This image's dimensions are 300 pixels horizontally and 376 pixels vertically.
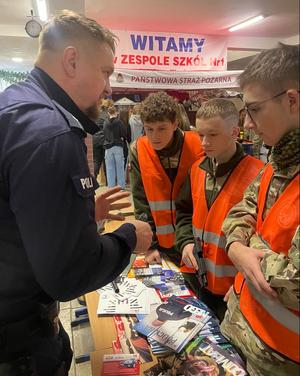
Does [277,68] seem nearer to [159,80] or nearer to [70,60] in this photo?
[70,60]

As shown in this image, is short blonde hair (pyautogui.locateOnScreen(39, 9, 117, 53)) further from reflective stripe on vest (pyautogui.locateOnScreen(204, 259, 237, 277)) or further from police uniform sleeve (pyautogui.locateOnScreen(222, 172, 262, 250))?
reflective stripe on vest (pyautogui.locateOnScreen(204, 259, 237, 277))

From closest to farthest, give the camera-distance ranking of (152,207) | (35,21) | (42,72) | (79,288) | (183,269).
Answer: (79,288)
(42,72)
(183,269)
(152,207)
(35,21)

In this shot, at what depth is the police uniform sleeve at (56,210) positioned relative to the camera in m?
0.59

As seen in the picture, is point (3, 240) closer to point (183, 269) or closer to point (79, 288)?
point (79, 288)

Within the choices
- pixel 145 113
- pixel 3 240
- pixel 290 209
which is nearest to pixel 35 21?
pixel 145 113

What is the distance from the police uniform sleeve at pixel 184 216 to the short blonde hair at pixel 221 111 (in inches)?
13.5

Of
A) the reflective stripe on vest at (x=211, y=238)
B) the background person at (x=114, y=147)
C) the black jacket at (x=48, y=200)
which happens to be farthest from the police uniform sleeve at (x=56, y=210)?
the background person at (x=114, y=147)

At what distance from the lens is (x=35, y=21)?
3598 mm

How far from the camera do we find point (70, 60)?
2.49 feet

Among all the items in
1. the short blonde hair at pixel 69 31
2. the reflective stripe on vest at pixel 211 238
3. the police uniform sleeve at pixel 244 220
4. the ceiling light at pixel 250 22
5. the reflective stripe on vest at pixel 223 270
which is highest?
the short blonde hair at pixel 69 31

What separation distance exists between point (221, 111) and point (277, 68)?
0.69 metres

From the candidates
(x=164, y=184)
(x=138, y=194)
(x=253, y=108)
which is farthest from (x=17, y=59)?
(x=253, y=108)

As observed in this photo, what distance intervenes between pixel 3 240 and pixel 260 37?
720 mm

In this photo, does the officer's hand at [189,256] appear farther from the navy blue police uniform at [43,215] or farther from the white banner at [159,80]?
the white banner at [159,80]
